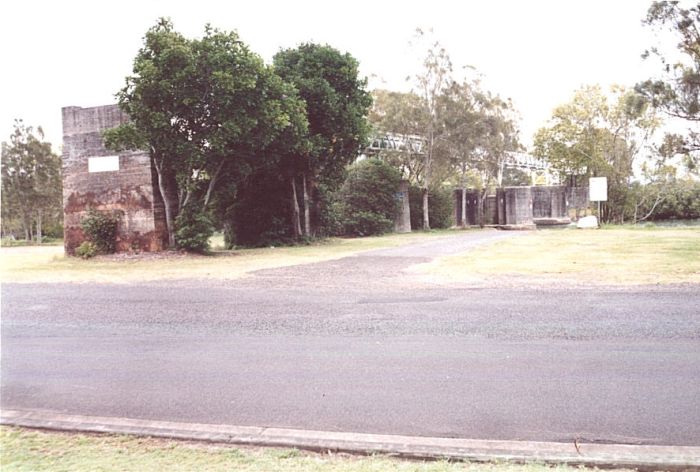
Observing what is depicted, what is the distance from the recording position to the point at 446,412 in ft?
14.5

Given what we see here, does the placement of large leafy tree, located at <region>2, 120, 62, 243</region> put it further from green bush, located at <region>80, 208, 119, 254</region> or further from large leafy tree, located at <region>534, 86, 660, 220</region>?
large leafy tree, located at <region>534, 86, 660, 220</region>

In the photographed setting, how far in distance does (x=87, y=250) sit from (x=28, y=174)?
25792 millimetres

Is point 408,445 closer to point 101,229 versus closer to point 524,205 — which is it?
point 101,229

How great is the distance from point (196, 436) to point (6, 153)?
40713 mm

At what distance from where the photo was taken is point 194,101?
1738 centimetres

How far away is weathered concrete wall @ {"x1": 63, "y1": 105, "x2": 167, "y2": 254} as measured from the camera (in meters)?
19.7

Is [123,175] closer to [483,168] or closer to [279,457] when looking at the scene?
[279,457]

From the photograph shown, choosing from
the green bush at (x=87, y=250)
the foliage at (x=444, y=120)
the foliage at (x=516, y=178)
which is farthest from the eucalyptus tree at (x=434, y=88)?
the foliage at (x=516, y=178)

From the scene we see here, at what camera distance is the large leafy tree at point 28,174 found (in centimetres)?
4022

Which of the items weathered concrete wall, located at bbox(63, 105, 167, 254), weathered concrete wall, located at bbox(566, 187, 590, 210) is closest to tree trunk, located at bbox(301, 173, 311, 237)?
weathered concrete wall, located at bbox(63, 105, 167, 254)

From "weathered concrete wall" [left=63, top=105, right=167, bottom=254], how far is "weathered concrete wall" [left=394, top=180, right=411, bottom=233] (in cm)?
1947

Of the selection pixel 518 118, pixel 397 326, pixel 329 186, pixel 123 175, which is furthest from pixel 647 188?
pixel 397 326

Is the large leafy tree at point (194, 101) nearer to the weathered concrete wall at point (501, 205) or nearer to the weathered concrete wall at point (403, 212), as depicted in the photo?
the weathered concrete wall at point (403, 212)

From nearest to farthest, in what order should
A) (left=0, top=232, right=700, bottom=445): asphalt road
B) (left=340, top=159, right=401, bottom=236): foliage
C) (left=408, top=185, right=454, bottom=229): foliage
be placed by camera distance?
(left=0, top=232, right=700, bottom=445): asphalt road → (left=340, top=159, right=401, bottom=236): foliage → (left=408, top=185, right=454, bottom=229): foliage
